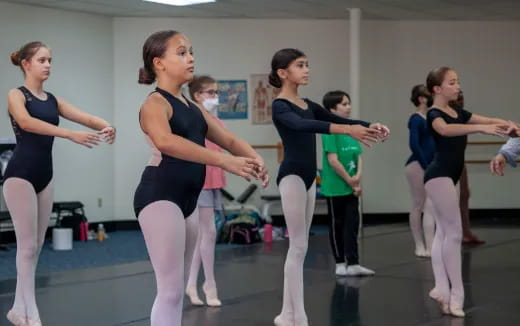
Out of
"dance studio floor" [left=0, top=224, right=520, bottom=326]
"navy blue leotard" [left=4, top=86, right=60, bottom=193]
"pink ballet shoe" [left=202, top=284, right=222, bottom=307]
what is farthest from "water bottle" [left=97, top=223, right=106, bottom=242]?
"navy blue leotard" [left=4, top=86, right=60, bottom=193]

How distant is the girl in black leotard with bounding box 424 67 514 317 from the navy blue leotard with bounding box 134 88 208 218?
6.85 feet

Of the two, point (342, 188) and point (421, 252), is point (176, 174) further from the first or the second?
point (421, 252)

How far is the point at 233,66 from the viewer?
421 inches

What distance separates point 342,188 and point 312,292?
108cm

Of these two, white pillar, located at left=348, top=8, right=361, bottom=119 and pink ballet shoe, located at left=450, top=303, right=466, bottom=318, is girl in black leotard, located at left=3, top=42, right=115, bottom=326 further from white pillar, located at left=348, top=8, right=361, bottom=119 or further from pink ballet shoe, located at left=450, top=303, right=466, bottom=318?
white pillar, located at left=348, top=8, right=361, bottom=119

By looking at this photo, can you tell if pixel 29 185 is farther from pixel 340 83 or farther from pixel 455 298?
pixel 340 83

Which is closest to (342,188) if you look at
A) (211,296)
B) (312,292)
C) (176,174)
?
(312,292)

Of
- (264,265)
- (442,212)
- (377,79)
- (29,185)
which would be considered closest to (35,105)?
(29,185)

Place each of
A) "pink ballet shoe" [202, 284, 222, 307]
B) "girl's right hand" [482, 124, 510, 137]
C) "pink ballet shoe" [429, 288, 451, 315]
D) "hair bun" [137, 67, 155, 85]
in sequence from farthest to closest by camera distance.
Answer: "pink ballet shoe" [202, 284, 222, 307], "pink ballet shoe" [429, 288, 451, 315], "girl's right hand" [482, 124, 510, 137], "hair bun" [137, 67, 155, 85]

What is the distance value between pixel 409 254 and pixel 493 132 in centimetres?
365

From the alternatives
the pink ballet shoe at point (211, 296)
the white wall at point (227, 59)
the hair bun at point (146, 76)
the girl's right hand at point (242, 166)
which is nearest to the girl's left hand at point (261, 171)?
the girl's right hand at point (242, 166)

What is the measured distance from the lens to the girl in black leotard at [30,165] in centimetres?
429

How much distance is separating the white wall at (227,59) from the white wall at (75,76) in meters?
0.16

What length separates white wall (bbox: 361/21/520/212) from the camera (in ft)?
36.6
